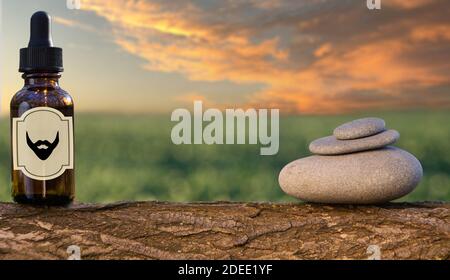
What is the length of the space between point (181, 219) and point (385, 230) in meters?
1.09

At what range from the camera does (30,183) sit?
3.15 metres

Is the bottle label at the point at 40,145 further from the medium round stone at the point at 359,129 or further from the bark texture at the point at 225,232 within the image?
the medium round stone at the point at 359,129

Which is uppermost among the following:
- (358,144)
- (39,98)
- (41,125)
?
(39,98)

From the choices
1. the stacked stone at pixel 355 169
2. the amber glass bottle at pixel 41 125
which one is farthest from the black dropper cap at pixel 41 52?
the stacked stone at pixel 355 169

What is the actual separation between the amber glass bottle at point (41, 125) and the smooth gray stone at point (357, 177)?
131 centimetres

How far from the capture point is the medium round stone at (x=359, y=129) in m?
3.48

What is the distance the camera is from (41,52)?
3.12 meters

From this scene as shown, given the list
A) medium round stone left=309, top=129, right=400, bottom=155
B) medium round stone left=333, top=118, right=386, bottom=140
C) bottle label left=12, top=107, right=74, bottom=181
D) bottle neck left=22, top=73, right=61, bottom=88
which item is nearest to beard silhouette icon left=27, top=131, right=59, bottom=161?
bottle label left=12, top=107, right=74, bottom=181

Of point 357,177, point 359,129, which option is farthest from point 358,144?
point 357,177

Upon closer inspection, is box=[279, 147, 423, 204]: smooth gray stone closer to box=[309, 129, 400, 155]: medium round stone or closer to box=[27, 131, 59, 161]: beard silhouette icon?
box=[309, 129, 400, 155]: medium round stone

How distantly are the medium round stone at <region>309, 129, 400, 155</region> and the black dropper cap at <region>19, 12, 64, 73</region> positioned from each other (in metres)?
1.58

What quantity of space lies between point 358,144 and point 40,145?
179 centimetres

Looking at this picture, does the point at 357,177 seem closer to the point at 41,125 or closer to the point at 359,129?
the point at 359,129
